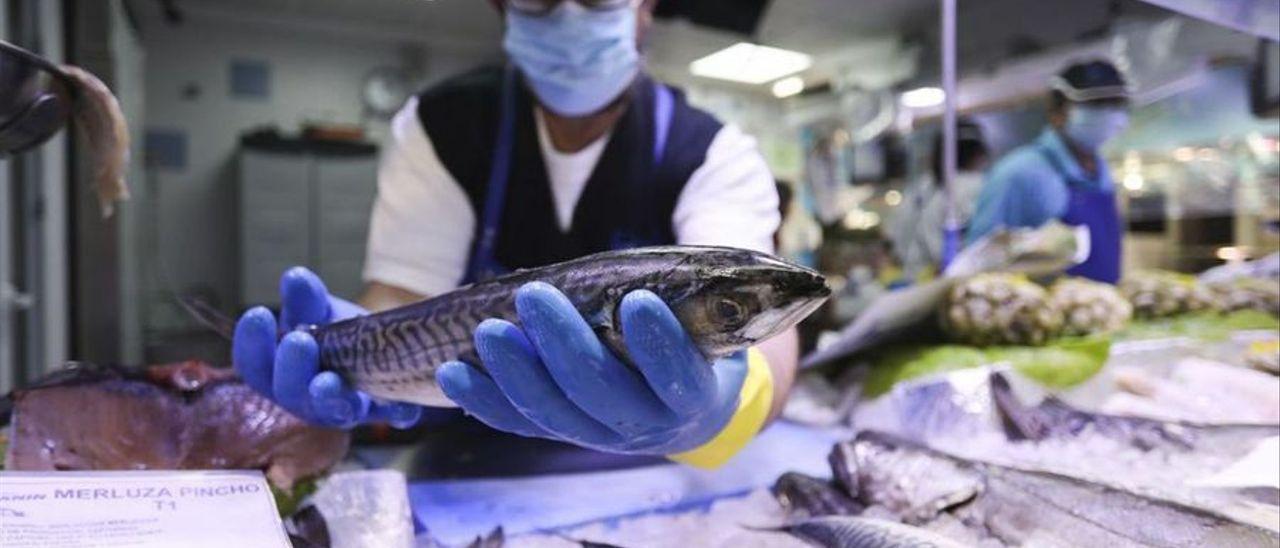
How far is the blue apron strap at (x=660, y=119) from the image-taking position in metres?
1.66

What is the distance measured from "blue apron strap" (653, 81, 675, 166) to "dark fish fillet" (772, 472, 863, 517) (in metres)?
0.82

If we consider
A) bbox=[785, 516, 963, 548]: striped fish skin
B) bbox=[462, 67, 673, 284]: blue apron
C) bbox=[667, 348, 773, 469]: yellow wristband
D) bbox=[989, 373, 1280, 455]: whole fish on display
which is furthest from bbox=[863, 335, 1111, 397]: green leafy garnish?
bbox=[785, 516, 963, 548]: striped fish skin

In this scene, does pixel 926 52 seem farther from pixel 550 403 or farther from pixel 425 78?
pixel 550 403

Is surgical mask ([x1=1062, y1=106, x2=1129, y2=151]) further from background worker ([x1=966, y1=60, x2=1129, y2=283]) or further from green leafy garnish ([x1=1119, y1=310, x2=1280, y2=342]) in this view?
green leafy garnish ([x1=1119, y1=310, x2=1280, y2=342])

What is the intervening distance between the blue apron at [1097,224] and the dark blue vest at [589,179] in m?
1.17

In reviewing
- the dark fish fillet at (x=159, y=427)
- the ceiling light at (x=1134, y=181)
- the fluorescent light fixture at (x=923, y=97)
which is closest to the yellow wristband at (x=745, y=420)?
the dark fish fillet at (x=159, y=427)

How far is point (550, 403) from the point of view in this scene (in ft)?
2.68

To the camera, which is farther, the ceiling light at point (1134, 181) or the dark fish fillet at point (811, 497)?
the ceiling light at point (1134, 181)

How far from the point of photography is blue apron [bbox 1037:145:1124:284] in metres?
1.99

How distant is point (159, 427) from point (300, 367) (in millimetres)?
224

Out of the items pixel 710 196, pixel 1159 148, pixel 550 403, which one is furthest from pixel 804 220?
pixel 550 403

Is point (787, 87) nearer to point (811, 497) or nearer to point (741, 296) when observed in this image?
point (811, 497)

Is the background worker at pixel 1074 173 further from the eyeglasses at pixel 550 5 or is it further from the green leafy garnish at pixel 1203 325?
the eyeglasses at pixel 550 5

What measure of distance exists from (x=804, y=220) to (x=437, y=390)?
1.50 metres
